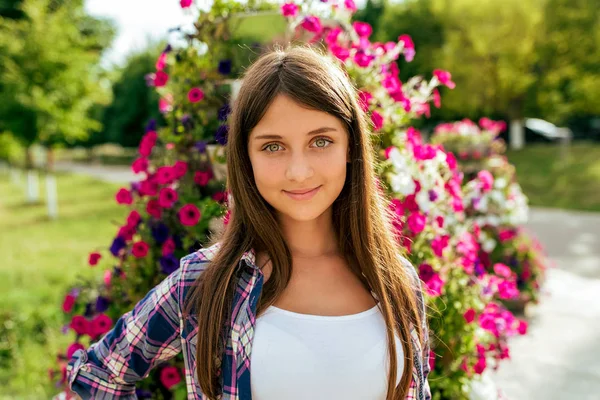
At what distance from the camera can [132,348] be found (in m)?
1.40

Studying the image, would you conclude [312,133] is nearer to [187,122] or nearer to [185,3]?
[187,122]

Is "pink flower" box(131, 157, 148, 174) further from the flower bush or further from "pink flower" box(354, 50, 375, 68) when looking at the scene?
"pink flower" box(354, 50, 375, 68)

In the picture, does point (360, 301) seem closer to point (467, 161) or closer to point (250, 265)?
point (250, 265)

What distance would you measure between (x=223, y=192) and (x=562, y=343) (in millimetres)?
3258

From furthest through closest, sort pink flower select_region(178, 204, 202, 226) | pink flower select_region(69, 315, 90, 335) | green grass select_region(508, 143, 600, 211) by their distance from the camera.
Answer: green grass select_region(508, 143, 600, 211) → pink flower select_region(69, 315, 90, 335) → pink flower select_region(178, 204, 202, 226)

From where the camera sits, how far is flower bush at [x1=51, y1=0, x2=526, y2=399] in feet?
7.48

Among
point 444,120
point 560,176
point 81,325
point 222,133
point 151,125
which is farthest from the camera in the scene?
point 444,120

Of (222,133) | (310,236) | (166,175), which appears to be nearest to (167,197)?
(166,175)

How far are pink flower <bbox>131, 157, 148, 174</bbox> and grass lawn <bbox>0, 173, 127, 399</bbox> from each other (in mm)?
354

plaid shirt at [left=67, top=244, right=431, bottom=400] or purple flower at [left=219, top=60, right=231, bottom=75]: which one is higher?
purple flower at [left=219, top=60, right=231, bottom=75]

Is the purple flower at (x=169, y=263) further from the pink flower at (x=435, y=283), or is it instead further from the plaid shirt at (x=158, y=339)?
the pink flower at (x=435, y=283)

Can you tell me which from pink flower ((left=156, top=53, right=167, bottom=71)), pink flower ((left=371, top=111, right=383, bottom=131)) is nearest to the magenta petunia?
pink flower ((left=156, top=53, right=167, bottom=71))

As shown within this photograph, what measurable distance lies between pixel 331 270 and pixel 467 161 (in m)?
4.17

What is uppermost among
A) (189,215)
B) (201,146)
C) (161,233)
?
(201,146)
